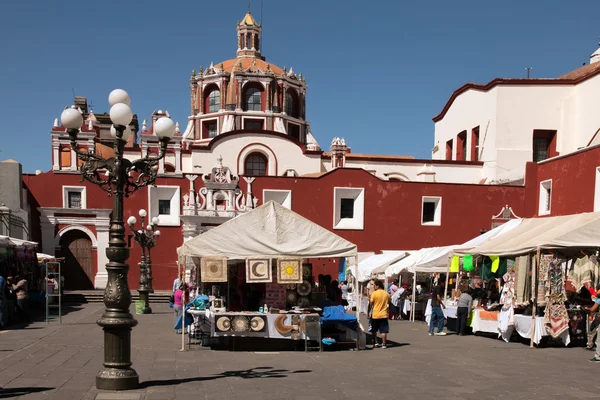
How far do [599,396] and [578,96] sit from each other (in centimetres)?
2854

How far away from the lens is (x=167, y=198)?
98.0 feet

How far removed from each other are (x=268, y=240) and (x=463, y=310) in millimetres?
5531

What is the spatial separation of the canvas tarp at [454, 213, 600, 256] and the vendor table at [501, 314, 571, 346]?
4.62ft

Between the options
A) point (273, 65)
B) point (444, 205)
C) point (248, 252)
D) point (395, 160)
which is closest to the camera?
point (248, 252)

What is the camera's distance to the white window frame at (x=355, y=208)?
30031 millimetres

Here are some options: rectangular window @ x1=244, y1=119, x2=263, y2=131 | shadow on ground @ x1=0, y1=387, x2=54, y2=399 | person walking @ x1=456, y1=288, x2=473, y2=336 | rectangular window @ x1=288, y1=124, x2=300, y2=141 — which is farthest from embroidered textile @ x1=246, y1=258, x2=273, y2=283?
rectangular window @ x1=288, y1=124, x2=300, y2=141

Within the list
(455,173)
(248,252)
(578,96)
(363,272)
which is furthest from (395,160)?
(248,252)

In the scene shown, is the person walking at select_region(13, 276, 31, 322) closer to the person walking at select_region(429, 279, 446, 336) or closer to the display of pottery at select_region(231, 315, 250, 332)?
the display of pottery at select_region(231, 315, 250, 332)

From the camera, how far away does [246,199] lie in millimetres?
29484

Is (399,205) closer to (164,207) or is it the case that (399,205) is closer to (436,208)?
(436,208)

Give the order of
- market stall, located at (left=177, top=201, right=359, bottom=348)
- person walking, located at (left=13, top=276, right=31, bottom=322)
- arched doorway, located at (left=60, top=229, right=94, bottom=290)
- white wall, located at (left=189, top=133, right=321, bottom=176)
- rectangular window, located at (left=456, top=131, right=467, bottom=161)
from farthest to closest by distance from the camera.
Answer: rectangular window, located at (left=456, top=131, right=467, bottom=161) < white wall, located at (left=189, top=133, right=321, bottom=176) < arched doorway, located at (left=60, top=229, right=94, bottom=290) < person walking, located at (left=13, top=276, right=31, bottom=322) < market stall, located at (left=177, top=201, right=359, bottom=348)

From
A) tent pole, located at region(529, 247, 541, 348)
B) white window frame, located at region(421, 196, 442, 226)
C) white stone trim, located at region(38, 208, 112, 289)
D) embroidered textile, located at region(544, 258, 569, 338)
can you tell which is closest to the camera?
embroidered textile, located at region(544, 258, 569, 338)

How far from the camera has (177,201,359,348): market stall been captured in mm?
11430

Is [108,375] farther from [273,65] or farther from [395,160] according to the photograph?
[273,65]
